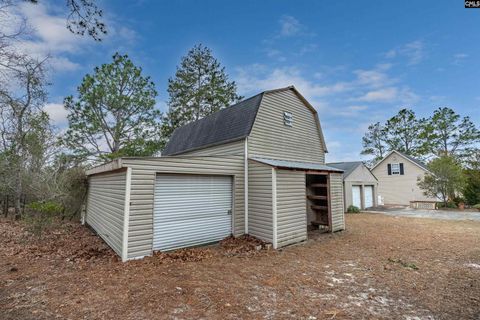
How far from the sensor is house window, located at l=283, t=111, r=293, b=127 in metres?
9.60

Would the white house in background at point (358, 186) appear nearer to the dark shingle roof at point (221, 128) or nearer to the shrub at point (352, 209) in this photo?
the shrub at point (352, 209)

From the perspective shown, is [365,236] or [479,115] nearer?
[365,236]

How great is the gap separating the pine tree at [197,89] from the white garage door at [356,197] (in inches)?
557

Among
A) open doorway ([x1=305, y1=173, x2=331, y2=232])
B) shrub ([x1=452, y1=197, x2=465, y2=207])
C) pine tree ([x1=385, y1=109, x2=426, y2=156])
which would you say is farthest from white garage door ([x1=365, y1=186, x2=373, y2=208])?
pine tree ([x1=385, y1=109, x2=426, y2=156])

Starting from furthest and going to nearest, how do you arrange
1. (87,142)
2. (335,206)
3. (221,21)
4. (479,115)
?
(479,115) → (87,142) → (221,21) → (335,206)

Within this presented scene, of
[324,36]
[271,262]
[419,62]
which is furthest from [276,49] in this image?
[271,262]

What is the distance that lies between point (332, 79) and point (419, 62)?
429 cm

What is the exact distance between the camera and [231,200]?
7.76 meters

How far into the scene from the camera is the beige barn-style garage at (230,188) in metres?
5.81

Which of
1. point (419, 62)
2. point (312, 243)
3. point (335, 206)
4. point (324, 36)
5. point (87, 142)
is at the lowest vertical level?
point (312, 243)

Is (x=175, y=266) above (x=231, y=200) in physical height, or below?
below

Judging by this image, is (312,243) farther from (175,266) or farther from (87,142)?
(87,142)

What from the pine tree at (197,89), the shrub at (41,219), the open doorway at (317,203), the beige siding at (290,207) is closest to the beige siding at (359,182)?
the open doorway at (317,203)

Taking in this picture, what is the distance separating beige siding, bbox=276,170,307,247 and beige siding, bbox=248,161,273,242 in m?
0.29
